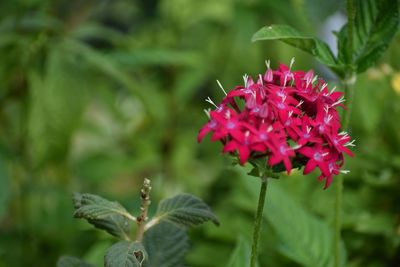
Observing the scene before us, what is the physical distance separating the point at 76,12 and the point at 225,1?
2.16 feet

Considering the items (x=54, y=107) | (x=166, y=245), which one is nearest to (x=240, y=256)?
(x=166, y=245)

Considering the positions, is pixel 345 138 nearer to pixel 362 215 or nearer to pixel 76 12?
pixel 362 215

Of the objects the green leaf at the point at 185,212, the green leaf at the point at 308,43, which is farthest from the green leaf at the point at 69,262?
the green leaf at the point at 308,43

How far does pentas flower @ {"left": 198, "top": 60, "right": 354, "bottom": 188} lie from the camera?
0.71 metres

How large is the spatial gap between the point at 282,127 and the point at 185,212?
0.17 meters

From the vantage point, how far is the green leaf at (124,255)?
0.75 m

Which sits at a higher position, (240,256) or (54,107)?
(54,107)

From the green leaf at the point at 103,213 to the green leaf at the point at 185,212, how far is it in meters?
0.04

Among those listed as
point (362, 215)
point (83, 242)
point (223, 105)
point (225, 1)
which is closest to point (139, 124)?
point (225, 1)

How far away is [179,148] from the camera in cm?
203

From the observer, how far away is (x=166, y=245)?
910 millimetres

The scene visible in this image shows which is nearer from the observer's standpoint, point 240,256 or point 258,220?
point 258,220

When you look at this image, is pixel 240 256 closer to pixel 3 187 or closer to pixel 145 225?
pixel 145 225

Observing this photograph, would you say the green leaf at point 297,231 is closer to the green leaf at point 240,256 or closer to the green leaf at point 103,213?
the green leaf at point 240,256
